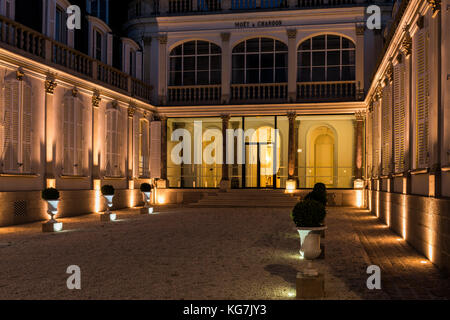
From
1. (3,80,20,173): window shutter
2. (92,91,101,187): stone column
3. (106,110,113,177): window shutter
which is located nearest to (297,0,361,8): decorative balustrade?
(106,110,113,177): window shutter

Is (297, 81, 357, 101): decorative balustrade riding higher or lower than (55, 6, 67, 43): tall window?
lower

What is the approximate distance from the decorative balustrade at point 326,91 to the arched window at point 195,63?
163 inches

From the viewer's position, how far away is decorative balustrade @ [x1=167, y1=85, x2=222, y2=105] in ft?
74.2

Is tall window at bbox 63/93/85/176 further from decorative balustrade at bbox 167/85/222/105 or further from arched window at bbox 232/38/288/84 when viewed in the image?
arched window at bbox 232/38/288/84

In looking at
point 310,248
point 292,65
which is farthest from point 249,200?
point 310,248

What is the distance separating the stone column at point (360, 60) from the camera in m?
21.2

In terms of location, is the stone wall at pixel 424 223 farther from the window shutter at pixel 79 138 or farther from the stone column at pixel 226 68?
the stone column at pixel 226 68

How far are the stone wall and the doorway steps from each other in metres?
7.79

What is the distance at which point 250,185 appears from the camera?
965 inches

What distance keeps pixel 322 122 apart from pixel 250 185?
15.9 feet

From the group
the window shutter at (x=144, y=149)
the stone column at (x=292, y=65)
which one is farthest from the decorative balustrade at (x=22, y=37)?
→ the stone column at (x=292, y=65)

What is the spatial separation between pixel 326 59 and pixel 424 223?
1490 cm

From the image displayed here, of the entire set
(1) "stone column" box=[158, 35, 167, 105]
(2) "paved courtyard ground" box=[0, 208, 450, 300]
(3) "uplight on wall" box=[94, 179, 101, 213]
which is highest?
(1) "stone column" box=[158, 35, 167, 105]

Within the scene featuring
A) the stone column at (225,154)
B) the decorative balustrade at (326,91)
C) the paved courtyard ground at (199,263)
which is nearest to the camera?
the paved courtyard ground at (199,263)
